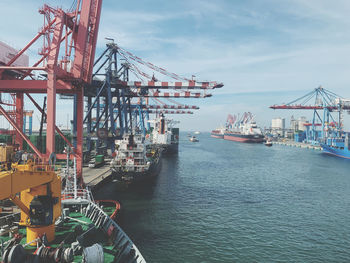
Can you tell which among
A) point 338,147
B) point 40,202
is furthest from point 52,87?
point 338,147

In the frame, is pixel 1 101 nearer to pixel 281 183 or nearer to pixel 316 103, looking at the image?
pixel 281 183

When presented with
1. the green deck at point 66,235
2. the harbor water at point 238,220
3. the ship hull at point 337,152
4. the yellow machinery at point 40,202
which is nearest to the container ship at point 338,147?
the ship hull at point 337,152

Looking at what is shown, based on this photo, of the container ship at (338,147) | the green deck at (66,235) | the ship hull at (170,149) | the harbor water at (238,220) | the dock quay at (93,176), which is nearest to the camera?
the green deck at (66,235)

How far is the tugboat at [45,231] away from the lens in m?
9.25

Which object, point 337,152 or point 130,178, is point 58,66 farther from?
point 337,152

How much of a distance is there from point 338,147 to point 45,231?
91272mm

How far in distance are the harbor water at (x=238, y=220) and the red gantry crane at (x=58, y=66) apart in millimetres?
9845

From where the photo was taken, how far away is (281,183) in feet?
122

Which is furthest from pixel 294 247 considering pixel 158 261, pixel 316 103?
pixel 316 103

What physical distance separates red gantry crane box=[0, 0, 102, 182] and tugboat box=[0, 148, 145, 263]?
1072 cm

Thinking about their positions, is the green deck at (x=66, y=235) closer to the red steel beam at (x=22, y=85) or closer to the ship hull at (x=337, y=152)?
the red steel beam at (x=22, y=85)

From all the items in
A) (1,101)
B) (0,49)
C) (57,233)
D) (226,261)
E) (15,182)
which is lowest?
(226,261)

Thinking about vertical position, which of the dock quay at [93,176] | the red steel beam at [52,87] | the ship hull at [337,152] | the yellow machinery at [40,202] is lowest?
the dock quay at [93,176]

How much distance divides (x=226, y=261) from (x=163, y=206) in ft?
35.6
